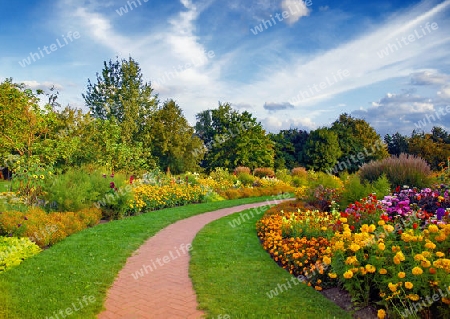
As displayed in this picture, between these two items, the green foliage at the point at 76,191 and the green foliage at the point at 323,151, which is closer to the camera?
the green foliage at the point at 76,191

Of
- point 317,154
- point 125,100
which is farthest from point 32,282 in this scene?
point 317,154

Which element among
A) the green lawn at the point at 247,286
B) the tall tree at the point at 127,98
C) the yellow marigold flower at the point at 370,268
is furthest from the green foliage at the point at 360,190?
the tall tree at the point at 127,98

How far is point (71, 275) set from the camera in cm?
567

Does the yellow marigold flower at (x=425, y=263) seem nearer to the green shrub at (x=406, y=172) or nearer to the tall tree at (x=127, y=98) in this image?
the green shrub at (x=406, y=172)

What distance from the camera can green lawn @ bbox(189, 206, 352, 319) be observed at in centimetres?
437

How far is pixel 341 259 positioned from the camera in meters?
4.52

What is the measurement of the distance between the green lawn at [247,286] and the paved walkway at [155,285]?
0.19 meters

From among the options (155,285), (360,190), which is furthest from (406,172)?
(155,285)

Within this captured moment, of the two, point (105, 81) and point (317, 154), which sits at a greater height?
point (105, 81)

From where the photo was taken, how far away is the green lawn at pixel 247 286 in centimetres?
437

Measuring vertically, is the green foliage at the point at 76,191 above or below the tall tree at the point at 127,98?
below

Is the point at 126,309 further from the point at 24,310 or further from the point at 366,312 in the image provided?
the point at 366,312

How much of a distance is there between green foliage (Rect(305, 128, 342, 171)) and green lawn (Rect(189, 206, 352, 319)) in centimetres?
3165

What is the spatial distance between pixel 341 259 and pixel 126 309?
2.73m
